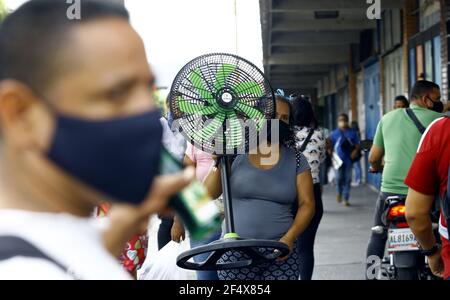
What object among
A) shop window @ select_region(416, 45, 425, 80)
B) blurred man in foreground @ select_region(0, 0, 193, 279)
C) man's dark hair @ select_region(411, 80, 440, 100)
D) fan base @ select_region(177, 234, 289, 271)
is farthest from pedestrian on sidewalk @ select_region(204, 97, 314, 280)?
shop window @ select_region(416, 45, 425, 80)

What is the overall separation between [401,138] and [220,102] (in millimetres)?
3166

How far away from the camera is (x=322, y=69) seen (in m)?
25.5

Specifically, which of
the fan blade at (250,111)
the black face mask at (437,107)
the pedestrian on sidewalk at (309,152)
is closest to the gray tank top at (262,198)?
the fan blade at (250,111)

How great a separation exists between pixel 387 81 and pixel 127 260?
11.7m

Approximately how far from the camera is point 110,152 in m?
0.86

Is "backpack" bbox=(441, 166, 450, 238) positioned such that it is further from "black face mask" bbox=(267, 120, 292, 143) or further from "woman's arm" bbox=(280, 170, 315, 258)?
"black face mask" bbox=(267, 120, 292, 143)

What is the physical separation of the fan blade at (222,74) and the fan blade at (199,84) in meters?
0.06

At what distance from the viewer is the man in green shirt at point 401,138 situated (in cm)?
557

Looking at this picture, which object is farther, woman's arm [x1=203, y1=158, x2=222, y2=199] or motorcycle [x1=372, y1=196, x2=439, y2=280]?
motorcycle [x1=372, y1=196, x2=439, y2=280]

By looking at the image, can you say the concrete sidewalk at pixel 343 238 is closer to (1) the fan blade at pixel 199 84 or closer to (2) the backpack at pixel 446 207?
(2) the backpack at pixel 446 207

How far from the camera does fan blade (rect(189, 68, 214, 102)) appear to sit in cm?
260

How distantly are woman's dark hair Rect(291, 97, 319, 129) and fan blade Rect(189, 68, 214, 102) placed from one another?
117 inches

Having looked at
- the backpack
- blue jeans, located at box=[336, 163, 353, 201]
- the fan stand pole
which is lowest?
blue jeans, located at box=[336, 163, 353, 201]
